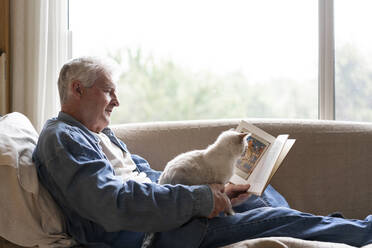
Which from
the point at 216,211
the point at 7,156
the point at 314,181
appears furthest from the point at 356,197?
the point at 7,156

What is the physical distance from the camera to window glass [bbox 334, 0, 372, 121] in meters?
2.66

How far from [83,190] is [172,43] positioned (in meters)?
1.68

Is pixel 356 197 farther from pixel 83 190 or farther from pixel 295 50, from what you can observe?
→ pixel 83 190

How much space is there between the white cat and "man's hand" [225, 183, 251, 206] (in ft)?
0.41

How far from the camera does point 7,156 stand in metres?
1.40

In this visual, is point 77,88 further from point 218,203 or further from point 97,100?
point 218,203

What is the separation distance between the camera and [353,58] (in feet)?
8.80

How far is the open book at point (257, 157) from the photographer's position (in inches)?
66.4

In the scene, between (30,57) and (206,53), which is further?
(206,53)

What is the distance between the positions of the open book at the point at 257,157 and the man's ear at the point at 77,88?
0.65m

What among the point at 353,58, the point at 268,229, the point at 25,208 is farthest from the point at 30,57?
the point at 353,58

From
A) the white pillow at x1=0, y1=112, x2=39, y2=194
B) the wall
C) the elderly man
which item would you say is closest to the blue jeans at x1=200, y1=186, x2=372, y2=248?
the elderly man

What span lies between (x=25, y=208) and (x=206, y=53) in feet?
5.67

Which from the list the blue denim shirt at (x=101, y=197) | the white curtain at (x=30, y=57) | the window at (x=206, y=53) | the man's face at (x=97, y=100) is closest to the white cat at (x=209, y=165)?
the blue denim shirt at (x=101, y=197)
